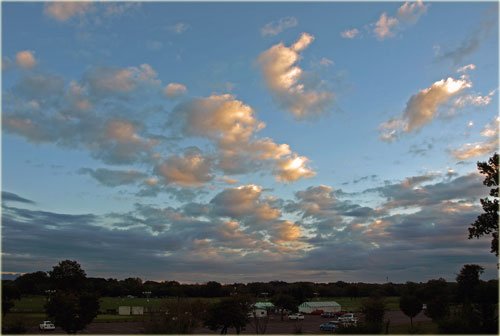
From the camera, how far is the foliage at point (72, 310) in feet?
149

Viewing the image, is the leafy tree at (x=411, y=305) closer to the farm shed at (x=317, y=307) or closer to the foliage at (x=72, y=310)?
the foliage at (x=72, y=310)

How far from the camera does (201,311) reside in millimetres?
48500

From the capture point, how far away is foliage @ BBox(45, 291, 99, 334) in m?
45.4

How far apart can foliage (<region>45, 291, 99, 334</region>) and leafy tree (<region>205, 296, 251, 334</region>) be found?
1114cm

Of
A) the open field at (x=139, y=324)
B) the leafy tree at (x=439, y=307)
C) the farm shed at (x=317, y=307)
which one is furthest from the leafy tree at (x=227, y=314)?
the farm shed at (x=317, y=307)

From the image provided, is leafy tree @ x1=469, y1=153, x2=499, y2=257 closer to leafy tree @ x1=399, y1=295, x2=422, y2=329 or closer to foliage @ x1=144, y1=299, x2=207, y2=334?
foliage @ x1=144, y1=299, x2=207, y2=334

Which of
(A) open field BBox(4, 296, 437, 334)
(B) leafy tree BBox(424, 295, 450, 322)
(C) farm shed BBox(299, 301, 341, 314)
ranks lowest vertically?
(C) farm shed BBox(299, 301, 341, 314)

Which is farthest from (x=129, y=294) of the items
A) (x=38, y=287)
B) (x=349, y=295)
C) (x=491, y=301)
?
(x=491, y=301)

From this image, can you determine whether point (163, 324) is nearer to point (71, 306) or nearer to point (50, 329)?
point (71, 306)

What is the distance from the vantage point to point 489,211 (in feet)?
104

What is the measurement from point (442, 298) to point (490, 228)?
2583 cm

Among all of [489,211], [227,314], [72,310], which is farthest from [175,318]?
[489,211]

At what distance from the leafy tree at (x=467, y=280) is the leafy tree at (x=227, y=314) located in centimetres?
2201

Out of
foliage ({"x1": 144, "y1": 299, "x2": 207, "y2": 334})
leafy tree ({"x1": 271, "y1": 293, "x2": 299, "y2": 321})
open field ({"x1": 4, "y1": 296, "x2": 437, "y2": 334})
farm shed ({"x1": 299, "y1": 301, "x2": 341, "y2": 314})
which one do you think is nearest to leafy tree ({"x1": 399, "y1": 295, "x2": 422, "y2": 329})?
open field ({"x1": 4, "y1": 296, "x2": 437, "y2": 334})
